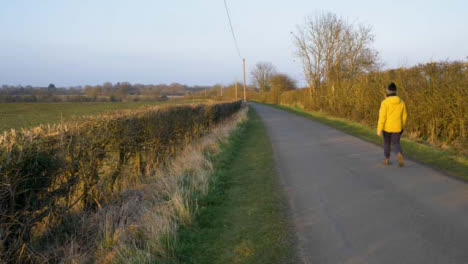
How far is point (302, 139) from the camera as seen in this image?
1384cm

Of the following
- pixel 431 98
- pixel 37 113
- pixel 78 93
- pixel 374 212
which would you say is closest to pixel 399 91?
pixel 431 98

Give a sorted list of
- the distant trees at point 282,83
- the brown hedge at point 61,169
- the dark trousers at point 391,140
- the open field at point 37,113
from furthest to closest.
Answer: the distant trees at point 282,83 < the open field at point 37,113 < the dark trousers at point 391,140 < the brown hedge at point 61,169

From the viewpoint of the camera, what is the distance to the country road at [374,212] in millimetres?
3777

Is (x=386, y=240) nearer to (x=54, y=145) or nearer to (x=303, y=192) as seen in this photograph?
(x=303, y=192)

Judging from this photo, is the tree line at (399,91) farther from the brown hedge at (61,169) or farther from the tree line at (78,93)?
the tree line at (78,93)

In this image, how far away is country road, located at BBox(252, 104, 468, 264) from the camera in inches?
149

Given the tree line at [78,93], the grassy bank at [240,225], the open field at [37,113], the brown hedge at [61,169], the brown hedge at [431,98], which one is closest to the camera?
the brown hedge at [61,169]

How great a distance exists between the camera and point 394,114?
815 centimetres

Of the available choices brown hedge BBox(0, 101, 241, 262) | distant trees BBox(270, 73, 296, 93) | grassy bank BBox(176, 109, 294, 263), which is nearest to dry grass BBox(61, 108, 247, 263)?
grassy bank BBox(176, 109, 294, 263)

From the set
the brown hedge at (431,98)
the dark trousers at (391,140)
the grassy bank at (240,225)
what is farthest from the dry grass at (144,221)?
the brown hedge at (431,98)

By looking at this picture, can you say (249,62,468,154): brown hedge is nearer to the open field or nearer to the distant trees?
the open field

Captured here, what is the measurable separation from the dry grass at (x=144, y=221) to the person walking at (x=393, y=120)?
4.36 meters

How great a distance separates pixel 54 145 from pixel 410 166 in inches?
291

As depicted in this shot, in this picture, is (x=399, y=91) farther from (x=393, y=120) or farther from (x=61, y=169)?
(x=61, y=169)
